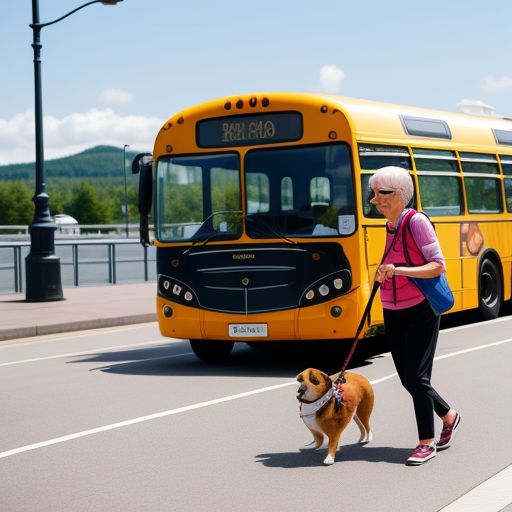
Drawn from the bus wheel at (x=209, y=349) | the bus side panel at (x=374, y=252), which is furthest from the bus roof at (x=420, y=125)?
the bus wheel at (x=209, y=349)

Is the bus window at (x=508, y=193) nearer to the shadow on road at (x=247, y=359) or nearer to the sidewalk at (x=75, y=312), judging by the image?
the shadow on road at (x=247, y=359)

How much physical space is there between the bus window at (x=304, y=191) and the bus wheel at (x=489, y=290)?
447 cm

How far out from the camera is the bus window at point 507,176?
15.8 m

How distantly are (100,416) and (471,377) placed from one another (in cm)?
349

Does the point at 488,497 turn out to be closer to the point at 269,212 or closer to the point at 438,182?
the point at 269,212

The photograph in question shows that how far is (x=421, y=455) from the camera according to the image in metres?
6.32

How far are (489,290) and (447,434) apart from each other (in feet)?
28.4

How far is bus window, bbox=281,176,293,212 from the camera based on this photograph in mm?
11125

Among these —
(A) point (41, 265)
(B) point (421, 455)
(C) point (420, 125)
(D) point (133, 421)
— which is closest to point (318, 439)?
(B) point (421, 455)

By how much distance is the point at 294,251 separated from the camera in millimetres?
10867

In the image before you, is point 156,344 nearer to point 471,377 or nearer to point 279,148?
point 279,148

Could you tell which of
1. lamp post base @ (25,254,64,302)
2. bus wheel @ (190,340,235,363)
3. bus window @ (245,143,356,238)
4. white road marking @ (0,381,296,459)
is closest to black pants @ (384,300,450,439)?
white road marking @ (0,381,296,459)

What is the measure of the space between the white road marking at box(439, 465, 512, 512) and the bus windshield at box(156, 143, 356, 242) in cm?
510

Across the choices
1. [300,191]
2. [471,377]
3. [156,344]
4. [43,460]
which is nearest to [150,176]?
[300,191]
